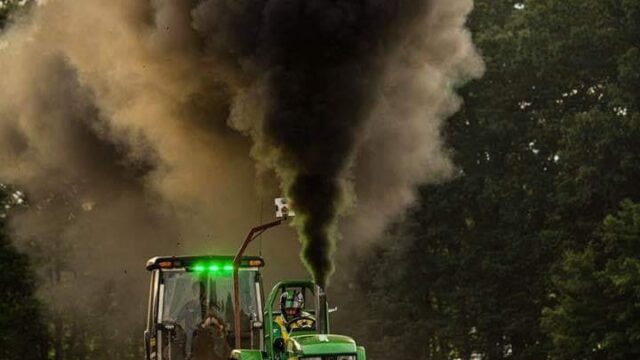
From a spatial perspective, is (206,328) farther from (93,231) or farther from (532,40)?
(532,40)

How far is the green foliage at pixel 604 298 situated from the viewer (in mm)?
31547

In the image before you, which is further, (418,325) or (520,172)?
(418,325)

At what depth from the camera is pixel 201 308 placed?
16.3 m

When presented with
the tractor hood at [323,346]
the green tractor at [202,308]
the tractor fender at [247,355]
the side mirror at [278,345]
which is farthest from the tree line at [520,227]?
the tractor hood at [323,346]

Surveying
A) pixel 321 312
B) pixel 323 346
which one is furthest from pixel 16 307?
Result: pixel 323 346

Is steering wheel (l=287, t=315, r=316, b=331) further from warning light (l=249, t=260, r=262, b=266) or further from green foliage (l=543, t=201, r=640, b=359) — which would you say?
green foliage (l=543, t=201, r=640, b=359)

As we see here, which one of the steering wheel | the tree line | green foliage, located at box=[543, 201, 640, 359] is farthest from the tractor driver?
the tree line

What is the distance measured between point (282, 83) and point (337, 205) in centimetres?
191

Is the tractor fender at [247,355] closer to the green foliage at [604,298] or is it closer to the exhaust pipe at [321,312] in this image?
the exhaust pipe at [321,312]

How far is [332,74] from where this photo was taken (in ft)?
57.5

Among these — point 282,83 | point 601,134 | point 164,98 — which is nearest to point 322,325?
point 282,83

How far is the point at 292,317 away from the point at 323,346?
124 centimetres

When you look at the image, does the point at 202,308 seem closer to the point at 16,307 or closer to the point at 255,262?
the point at 255,262

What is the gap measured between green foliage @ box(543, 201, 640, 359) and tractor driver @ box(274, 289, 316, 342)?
17.6 meters
